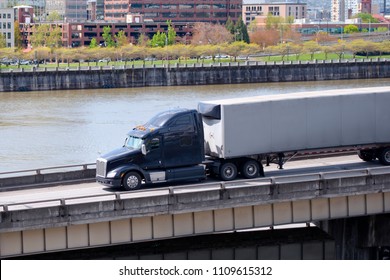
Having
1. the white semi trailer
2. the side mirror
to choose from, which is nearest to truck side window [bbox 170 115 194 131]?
the side mirror

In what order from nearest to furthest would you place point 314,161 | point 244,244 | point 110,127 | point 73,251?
point 73,251 < point 244,244 < point 314,161 < point 110,127

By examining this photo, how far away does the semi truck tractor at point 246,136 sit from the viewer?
113 ft

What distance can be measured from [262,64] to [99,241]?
121m

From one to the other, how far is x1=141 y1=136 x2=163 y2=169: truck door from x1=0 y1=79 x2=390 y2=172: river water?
22.3 metres

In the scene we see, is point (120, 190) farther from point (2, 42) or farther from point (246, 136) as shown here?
point (2, 42)

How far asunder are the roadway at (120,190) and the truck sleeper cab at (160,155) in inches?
15.4

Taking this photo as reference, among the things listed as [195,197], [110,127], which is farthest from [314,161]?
[110,127]

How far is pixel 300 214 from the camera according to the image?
108 ft

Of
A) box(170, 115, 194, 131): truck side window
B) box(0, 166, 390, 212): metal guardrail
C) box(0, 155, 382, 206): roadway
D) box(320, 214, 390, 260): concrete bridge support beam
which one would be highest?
box(170, 115, 194, 131): truck side window

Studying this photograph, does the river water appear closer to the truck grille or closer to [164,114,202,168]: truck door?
the truck grille

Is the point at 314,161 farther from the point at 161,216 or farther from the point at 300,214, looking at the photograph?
the point at 161,216

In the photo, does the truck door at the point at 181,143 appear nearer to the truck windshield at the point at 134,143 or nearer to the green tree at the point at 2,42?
the truck windshield at the point at 134,143

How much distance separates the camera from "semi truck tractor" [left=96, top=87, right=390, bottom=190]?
34.5 metres

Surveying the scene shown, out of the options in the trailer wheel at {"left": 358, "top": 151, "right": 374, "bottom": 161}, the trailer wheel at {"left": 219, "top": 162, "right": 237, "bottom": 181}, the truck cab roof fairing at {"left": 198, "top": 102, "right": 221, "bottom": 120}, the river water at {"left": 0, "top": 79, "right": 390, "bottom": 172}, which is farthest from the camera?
the river water at {"left": 0, "top": 79, "right": 390, "bottom": 172}
